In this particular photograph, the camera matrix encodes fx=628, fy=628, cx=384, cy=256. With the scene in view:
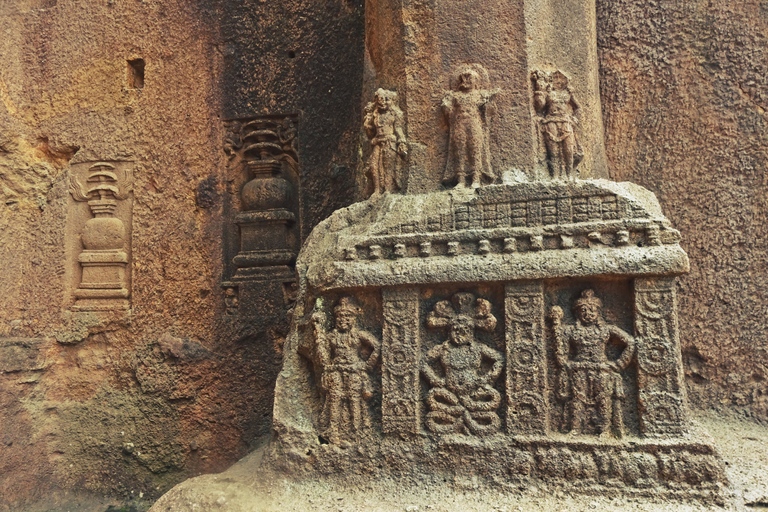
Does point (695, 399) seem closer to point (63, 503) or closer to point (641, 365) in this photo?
point (641, 365)

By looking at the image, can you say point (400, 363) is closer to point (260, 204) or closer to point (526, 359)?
point (526, 359)

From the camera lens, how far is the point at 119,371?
4.80 m

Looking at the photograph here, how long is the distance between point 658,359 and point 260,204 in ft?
9.87

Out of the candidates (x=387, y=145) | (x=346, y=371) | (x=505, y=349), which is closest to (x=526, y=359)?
(x=505, y=349)

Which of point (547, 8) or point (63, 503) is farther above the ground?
point (547, 8)

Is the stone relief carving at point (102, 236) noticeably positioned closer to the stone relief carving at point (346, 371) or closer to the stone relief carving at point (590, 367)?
the stone relief carving at point (346, 371)

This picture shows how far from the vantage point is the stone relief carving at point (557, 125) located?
3494 mm

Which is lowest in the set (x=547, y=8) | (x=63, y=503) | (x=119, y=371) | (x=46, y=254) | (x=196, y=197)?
(x=63, y=503)

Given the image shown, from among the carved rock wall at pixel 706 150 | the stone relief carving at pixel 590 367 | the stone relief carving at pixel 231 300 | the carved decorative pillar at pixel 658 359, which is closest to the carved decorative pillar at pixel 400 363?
the stone relief carving at pixel 590 367

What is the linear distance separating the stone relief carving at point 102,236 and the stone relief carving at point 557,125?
325 cm

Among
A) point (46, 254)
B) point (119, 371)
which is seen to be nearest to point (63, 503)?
point (119, 371)

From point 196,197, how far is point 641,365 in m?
3.42

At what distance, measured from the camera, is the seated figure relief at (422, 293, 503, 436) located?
313 cm

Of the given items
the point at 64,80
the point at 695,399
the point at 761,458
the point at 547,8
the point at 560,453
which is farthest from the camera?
the point at 64,80
